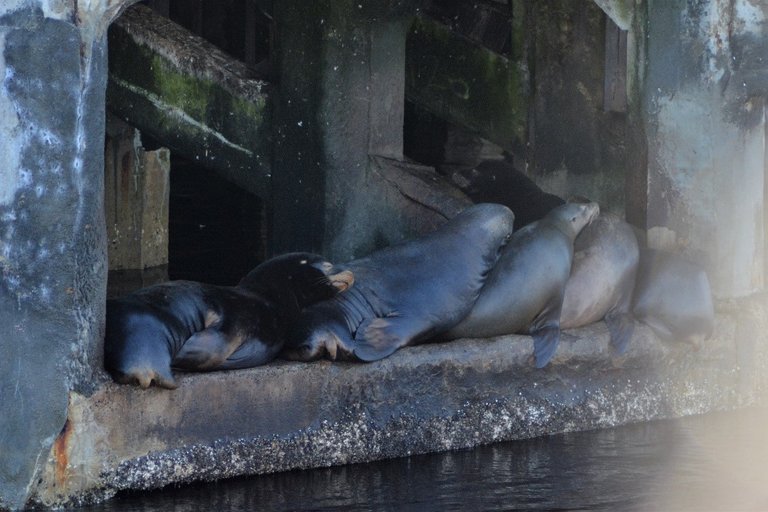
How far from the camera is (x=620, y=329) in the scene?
8297 millimetres

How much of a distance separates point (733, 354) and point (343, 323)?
255 cm

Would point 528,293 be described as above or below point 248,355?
above

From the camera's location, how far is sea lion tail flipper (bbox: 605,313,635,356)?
8.20 meters

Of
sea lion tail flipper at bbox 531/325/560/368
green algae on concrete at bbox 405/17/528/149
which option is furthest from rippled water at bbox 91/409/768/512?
green algae on concrete at bbox 405/17/528/149

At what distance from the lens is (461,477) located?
716 centimetres

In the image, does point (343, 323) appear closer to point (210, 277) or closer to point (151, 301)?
point (151, 301)

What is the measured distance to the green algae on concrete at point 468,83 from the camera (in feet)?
37.2

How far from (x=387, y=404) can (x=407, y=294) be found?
1.96 ft

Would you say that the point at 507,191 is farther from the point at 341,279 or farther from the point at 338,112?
the point at 341,279

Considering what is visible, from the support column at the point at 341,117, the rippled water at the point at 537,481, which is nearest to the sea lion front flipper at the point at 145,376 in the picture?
the rippled water at the point at 537,481

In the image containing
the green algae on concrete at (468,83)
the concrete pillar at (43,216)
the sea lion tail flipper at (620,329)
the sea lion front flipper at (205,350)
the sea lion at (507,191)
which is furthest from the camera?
the green algae on concrete at (468,83)

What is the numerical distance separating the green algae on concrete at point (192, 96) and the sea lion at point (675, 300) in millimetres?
2799

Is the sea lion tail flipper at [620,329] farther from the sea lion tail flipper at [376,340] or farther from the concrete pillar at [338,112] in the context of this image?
the concrete pillar at [338,112]

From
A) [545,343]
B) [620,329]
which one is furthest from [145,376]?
[620,329]
